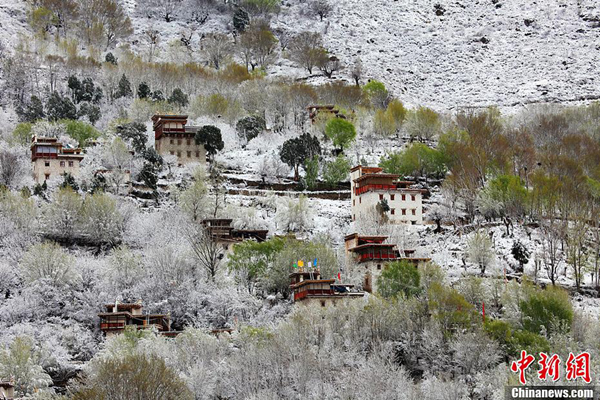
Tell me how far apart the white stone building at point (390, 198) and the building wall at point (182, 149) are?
20721 mm

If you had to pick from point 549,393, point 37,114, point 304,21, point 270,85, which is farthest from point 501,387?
point 304,21

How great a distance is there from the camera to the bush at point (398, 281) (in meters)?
71.5

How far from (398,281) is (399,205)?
19.4 meters

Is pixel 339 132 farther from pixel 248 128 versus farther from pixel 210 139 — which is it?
pixel 210 139

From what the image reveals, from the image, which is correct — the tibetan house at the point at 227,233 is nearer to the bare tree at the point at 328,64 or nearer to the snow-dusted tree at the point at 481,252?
the snow-dusted tree at the point at 481,252

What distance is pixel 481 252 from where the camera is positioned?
7819 cm

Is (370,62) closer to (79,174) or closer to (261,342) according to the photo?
(79,174)

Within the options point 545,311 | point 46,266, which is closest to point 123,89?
point 46,266

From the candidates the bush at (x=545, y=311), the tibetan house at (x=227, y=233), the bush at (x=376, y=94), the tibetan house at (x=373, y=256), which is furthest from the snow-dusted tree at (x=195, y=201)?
the bush at (x=376, y=94)

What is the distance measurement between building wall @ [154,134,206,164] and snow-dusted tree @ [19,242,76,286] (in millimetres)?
32685

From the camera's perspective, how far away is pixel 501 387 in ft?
179

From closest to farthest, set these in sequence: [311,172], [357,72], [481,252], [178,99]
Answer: [481,252] → [311,172] → [178,99] → [357,72]

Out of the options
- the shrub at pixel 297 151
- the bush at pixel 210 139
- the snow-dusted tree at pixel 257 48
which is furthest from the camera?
the snow-dusted tree at pixel 257 48

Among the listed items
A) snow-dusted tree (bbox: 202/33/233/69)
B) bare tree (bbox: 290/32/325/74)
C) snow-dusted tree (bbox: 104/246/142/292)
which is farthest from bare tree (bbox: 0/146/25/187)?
bare tree (bbox: 290/32/325/74)
